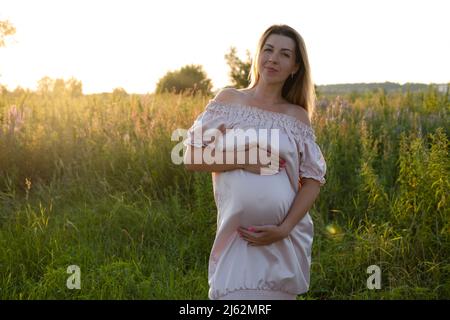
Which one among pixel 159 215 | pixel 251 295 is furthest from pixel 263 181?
pixel 159 215

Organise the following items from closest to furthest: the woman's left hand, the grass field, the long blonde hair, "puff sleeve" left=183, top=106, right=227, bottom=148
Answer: the woman's left hand
"puff sleeve" left=183, top=106, right=227, bottom=148
the long blonde hair
the grass field

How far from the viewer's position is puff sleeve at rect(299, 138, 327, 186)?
110 inches

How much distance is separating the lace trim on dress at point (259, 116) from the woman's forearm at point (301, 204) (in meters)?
0.25

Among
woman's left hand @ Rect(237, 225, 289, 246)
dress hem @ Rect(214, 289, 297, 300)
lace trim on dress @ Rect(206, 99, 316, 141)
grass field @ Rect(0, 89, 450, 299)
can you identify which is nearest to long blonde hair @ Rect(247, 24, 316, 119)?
lace trim on dress @ Rect(206, 99, 316, 141)

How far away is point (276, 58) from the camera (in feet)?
9.36

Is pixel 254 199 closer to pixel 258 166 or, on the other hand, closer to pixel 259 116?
pixel 258 166

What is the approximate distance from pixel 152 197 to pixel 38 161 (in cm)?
150

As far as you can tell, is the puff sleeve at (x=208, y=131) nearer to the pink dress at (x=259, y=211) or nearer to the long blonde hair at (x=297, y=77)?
the pink dress at (x=259, y=211)

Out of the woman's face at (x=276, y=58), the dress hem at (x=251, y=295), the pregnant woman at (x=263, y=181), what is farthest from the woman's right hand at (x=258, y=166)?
the dress hem at (x=251, y=295)

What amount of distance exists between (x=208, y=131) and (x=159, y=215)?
2417mm

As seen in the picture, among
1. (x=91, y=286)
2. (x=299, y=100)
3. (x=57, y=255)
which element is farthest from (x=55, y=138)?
(x=299, y=100)

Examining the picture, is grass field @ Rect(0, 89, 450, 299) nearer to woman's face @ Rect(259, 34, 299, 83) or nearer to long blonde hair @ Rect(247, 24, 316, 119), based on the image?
long blonde hair @ Rect(247, 24, 316, 119)

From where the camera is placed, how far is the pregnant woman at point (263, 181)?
2.65 metres

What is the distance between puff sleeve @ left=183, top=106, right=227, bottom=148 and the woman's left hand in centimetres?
46
